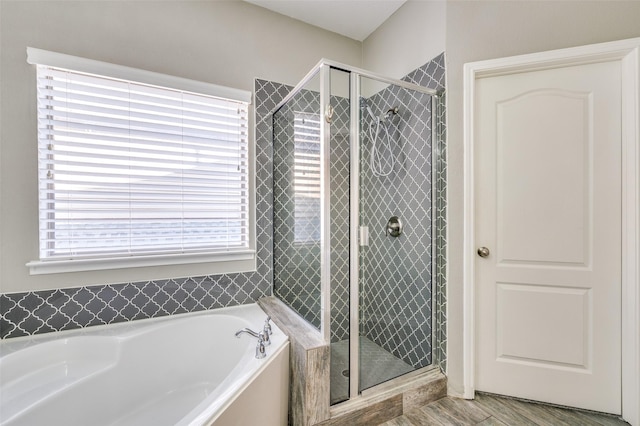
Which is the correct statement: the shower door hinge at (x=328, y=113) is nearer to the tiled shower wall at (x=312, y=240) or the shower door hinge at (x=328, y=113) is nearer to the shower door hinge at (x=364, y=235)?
the tiled shower wall at (x=312, y=240)

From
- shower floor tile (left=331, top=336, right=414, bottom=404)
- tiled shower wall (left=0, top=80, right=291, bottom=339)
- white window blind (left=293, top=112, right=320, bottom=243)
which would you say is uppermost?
white window blind (left=293, top=112, right=320, bottom=243)

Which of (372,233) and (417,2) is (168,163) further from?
(417,2)

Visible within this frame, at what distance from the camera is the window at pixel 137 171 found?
1.66 meters

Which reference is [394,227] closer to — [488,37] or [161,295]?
[488,37]

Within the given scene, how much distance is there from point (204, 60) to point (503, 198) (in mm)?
2274

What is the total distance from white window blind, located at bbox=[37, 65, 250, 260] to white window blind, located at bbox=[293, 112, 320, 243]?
0.52 meters

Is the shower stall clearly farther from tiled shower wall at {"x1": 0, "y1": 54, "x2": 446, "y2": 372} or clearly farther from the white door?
the white door

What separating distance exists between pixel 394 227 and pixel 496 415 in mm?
1240

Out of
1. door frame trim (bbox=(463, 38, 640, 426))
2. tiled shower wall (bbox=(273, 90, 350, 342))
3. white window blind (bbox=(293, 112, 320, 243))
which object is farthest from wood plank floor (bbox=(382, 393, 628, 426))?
white window blind (bbox=(293, 112, 320, 243))

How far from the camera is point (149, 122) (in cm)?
→ 188

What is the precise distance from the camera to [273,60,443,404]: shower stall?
157 centimetres

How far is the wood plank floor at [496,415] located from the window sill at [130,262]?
57.5 inches

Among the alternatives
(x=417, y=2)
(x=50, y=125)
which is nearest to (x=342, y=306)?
(x=50, y=125)

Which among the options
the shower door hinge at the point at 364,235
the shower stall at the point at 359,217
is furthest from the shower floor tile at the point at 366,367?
the shower door hinge at the point at 364,235
